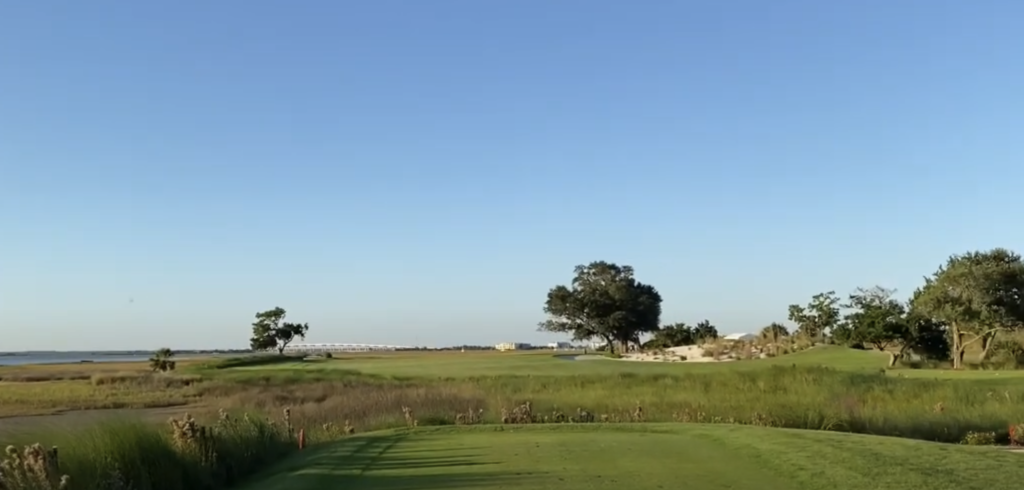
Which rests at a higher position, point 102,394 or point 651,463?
point 102,394

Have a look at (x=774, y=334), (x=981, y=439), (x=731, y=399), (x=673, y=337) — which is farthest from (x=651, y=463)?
(x=673, y=337)

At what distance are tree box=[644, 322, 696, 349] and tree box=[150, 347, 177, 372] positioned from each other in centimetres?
4043

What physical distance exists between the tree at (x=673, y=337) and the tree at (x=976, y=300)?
36180mm

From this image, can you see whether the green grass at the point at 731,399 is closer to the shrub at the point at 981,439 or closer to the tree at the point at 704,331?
the shrub at the point at 981,439

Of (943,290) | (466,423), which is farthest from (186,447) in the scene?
(943,290)

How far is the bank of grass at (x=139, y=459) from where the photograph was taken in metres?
10.3

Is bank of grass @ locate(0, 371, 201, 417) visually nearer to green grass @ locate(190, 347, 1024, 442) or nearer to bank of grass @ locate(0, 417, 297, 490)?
green grass @ locate(190, 347, 1024, 442)

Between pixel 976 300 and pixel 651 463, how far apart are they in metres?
35.4

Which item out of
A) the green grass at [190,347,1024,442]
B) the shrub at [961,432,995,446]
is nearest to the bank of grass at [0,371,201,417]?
the green grass at [190,347,1024,442]

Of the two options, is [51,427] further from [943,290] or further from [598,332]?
[598,332]

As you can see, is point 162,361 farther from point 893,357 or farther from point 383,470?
point 383,470

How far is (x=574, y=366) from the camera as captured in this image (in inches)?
1902

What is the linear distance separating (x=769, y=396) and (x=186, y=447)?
1916 cm

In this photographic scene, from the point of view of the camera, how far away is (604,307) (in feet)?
309
